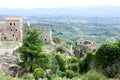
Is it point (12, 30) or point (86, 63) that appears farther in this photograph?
point (12, 30)

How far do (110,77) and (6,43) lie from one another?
1090 inches

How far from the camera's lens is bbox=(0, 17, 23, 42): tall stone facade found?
56.7 metres

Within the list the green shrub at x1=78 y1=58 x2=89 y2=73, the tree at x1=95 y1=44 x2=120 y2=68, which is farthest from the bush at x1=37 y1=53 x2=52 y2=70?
the tree at x1=95 y1=44 x2=120 y2=68

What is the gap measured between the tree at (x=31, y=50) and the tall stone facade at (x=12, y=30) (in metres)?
22.5

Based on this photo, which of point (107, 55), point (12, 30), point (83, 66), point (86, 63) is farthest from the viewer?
point (12, 30)

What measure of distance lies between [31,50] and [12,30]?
81.3 ft

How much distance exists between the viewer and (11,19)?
57938 millimetres

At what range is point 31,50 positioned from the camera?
33.6 metres

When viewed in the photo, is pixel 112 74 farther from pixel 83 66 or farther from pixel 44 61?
pixel 44 61

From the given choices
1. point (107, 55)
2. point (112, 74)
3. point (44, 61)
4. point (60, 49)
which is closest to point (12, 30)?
point (60, 49)

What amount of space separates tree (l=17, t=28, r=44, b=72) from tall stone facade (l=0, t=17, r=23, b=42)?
887 inches

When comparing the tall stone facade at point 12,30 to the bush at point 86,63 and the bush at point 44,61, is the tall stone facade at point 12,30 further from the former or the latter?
the bush at point 86,63

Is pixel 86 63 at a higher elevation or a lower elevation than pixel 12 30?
lower

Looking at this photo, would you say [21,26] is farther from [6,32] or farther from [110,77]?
[110,77]
